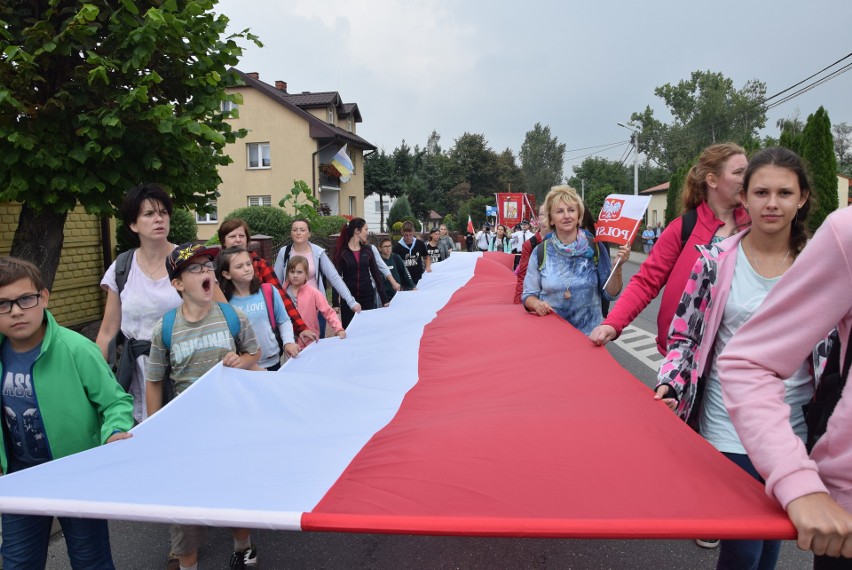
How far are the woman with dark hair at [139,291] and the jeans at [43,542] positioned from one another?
1111 millimetres

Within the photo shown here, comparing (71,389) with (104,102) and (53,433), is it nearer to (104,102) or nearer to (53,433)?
(53,433)

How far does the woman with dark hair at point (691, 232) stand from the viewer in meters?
3.27

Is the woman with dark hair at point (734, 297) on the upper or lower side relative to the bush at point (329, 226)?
upper

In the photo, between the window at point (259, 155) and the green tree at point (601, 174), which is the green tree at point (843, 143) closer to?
the green tree at point (601, 174)

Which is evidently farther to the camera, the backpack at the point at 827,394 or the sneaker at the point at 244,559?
the sneaker at the point at 244,559

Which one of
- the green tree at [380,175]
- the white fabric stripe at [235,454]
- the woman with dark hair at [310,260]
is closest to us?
the white fabric stripe at [235,454]

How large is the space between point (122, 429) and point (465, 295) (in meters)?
4.97

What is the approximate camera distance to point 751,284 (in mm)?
2428

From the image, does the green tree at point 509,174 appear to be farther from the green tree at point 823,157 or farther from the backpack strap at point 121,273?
the backpack strap at point 121,273

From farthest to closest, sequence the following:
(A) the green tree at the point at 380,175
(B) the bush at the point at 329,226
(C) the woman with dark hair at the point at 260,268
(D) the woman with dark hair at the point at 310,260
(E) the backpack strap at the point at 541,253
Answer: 1. (A) the green tree at the point at 380,175
2. (B) the bush at the point at 329,226
3. (D) the woman with dark hair at the point at 310,260
4. (C) the woman with dark hair at the point at 260,268
5. (E) the backpack strap at the point at 541,253

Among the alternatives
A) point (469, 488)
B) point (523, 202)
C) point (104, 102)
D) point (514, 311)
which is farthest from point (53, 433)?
point (523, 202)

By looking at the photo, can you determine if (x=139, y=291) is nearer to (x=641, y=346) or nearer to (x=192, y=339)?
(x=192, y=339)

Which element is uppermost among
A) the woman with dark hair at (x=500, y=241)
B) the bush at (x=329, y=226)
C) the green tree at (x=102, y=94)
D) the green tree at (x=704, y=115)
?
the green tree at (x=704, y=115)

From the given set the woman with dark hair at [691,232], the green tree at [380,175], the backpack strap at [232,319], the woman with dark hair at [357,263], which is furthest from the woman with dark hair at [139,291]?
the green tree at [380,175]
